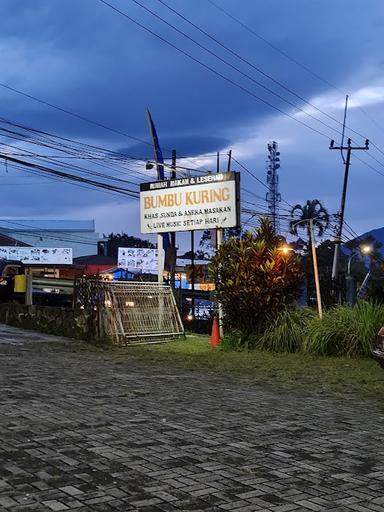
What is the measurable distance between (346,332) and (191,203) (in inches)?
216

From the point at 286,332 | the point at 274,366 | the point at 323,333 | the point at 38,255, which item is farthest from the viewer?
the point at 38,255

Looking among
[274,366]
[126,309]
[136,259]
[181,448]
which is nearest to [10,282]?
[126,309]

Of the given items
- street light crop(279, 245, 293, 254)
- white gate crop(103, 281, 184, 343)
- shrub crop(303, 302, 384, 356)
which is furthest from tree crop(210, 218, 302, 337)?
white gate crop(103, 281, 184, 343)

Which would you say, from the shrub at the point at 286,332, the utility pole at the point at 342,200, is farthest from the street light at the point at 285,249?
the utility pole at the point at 342,200

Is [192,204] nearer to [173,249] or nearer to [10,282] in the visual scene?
[173,249]

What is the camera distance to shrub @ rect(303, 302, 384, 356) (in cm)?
1222

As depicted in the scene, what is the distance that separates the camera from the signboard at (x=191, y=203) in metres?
15.2

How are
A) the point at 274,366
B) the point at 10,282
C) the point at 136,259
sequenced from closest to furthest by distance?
the point at 274,366 → the point at 10,282 → the point at 136,259

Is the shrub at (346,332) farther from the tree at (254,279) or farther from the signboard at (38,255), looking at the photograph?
the signboard at (38,255)

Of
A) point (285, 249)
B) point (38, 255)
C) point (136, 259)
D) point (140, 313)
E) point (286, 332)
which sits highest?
point (38, 255)

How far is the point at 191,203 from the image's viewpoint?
16.0m

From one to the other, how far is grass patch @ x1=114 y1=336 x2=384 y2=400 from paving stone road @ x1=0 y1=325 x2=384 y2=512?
0.96 metres

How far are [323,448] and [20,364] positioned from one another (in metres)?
6.09

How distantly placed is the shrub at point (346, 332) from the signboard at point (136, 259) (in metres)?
47.7
